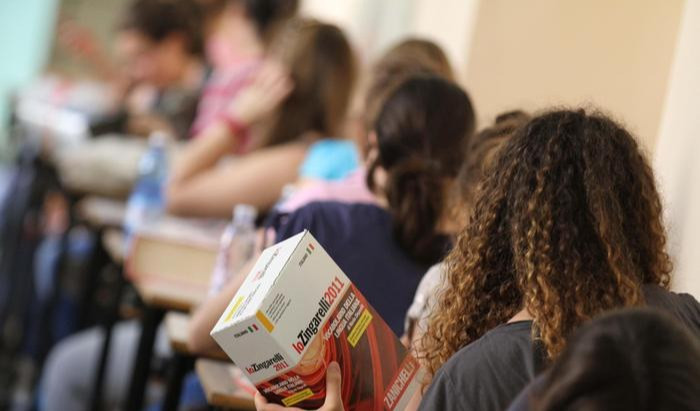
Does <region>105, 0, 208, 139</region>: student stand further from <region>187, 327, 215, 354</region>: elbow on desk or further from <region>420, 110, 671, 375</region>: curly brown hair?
<region>420, 110, 671, 375</region>: curly brown hair

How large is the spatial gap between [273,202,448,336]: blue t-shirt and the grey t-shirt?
86 centimetres

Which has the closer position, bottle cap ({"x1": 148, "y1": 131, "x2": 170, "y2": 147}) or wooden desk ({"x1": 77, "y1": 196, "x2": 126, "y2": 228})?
bottle cap ({"x1": 148, "y1": 131, "x2": 170, "y2": 147})

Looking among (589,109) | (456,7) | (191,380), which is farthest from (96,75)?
(589,109)

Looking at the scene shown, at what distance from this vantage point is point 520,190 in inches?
58.8

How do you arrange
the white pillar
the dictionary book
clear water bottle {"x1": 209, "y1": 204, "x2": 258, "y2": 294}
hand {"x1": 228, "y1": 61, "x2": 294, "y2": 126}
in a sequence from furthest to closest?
hand {"x1": 228, "y1": 61, "x2": 294, "y2": 126} < clear water bottle {"x1": 209, "y1": 204, "x2": 258, "y2": 294} < the white pillar < the dictionary book

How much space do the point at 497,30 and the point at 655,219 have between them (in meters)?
2.19

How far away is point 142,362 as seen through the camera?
3.18 metres

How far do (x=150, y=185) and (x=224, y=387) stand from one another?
1.93 meters

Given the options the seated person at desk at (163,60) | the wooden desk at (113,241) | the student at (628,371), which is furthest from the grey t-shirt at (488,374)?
the seated person at desk at (163,60)

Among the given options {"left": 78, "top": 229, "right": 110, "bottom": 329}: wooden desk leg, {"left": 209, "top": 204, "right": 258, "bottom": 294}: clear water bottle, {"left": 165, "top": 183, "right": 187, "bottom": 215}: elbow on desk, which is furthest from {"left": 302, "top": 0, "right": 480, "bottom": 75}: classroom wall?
{"left": 78, "top": 229, "right": 110, "bottom": 329}: wooden desk leg

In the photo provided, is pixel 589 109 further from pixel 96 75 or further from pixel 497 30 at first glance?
pixel 96 75

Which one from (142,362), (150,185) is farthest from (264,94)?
(142,362)

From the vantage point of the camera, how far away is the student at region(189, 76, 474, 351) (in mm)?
2277

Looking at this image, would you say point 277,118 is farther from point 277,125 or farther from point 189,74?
point 189,74
